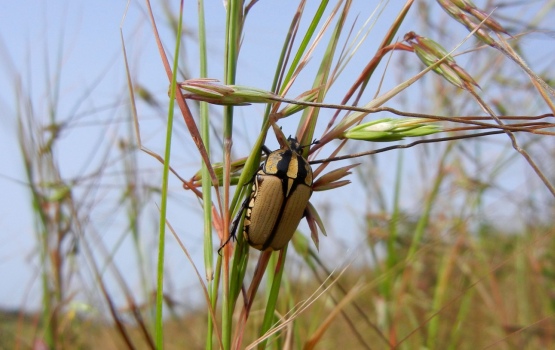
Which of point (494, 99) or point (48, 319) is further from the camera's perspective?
point (494, 99)

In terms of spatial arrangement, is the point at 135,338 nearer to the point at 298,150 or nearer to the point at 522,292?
the point at 522,292

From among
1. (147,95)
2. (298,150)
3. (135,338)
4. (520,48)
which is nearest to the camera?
(298,150)

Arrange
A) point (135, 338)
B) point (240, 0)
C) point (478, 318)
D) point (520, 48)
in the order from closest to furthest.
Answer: point (240, 0) < point (520, 48) < point (135, 338) < point (478, 318)

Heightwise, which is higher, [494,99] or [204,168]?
[204,168]

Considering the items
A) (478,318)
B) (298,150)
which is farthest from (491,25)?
(478,318)

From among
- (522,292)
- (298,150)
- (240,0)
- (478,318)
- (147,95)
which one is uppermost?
(147,95)
